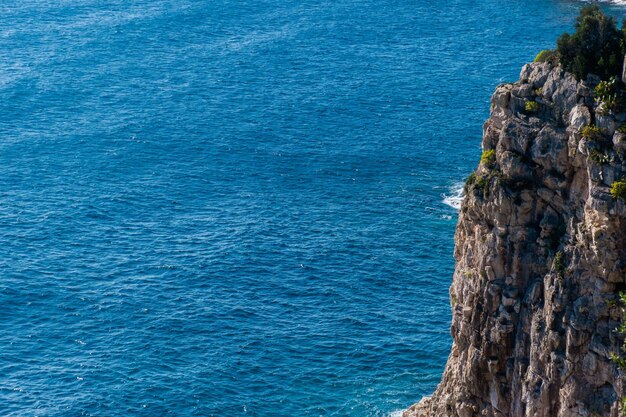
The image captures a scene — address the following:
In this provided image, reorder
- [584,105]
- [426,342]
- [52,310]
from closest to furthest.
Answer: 1. [584,105]
2. [426,342]
3. [52,310]

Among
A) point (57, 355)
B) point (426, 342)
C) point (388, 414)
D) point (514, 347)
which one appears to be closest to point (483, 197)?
A: point (514, 347)

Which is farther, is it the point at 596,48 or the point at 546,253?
the point at 546,253

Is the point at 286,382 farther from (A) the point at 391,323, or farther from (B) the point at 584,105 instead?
(B) the point at 584,105

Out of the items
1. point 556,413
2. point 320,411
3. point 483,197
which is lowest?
point 320,411

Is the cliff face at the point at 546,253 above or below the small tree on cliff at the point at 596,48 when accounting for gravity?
below

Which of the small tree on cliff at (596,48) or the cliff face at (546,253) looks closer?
the cliff face at (546,253)
